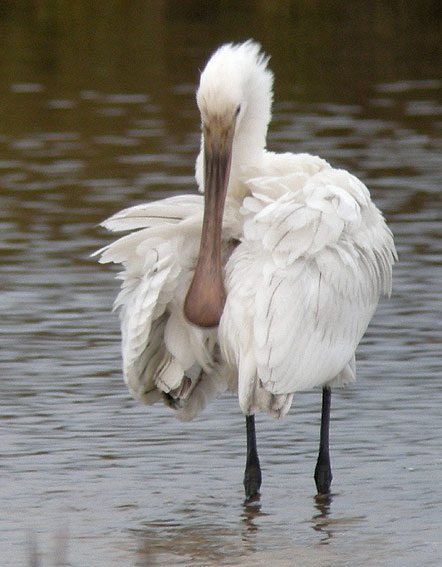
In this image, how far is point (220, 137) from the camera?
738 centimetres

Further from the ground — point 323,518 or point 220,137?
point 220,137

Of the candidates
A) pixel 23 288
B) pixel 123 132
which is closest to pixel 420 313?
pixel 23 288

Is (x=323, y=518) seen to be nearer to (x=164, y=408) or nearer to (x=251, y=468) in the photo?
(x=251, y=468)

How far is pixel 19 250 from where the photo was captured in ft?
41.5

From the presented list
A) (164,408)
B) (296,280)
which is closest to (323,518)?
(296,280)

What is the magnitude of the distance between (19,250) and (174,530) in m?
5.75

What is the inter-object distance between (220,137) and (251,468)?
1395 millimetres

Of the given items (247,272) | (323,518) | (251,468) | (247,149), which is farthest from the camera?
(247,149)

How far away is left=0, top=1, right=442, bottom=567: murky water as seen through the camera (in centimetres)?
712

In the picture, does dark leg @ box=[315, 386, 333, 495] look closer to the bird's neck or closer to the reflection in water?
the reflection in water

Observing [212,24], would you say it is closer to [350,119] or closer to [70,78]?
[70,78]

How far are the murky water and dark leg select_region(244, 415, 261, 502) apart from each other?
0.22 feet

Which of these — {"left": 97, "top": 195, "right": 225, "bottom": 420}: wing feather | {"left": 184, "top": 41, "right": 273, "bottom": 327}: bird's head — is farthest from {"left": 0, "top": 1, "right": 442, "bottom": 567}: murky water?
{"left": 184, "top": 41, "right": 273, "bottom": 327}: bird's head

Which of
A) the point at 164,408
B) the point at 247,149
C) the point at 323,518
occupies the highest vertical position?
the point at 247,149
